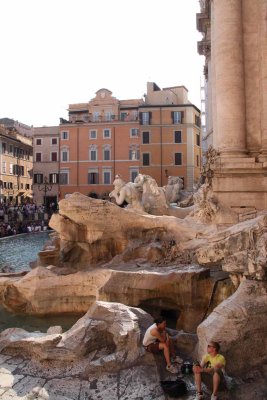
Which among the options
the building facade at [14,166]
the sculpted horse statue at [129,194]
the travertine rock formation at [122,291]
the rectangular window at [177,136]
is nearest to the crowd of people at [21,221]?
the building facade at [14,166]

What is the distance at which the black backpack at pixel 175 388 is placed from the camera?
4242 mm

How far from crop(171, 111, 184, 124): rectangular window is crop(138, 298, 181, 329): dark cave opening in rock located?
3193 cm

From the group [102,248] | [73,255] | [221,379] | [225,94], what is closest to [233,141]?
[225,94]

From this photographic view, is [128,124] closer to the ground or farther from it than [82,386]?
farther from it

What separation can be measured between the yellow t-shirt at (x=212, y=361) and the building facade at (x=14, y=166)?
3913cm

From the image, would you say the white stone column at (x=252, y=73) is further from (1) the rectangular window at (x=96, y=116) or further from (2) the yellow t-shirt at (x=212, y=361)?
(1) the rectangular window at (x=96, y=116)

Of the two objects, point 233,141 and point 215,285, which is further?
point 233,141

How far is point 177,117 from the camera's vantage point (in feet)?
126

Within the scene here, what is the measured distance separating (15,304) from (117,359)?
15.0 feet

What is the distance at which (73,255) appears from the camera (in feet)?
34.5

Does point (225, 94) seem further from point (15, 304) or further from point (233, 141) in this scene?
point (15, 304)

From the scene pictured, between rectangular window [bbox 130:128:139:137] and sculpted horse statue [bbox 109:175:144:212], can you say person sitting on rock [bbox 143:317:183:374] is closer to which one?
sculpted horse statue [bbox 109:175:144:212]

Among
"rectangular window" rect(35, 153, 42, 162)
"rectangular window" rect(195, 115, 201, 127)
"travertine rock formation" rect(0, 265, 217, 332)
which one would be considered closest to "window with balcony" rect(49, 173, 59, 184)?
"rectangular window" rect(35, 153, 42, 162)

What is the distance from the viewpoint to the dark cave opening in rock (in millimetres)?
7523
